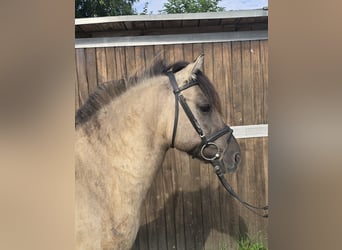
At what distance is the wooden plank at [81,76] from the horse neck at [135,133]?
2.8 inches

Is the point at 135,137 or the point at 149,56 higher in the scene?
the point at 149,56

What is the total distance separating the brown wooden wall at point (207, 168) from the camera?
0.88m

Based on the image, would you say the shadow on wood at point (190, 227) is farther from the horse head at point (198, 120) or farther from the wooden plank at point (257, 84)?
the wooden plank at point (257, 84)

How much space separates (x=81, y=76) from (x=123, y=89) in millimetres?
128

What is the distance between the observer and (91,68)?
34.7 inches

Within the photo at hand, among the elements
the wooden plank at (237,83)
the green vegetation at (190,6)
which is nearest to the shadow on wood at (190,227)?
the wooden plank at (237,83)

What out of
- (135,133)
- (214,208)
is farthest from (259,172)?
(135,133)

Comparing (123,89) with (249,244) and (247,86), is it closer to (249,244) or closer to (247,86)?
(247,86)

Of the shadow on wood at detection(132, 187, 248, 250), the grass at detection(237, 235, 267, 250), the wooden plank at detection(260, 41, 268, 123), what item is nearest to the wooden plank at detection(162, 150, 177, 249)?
the shadow on wood at detection(132, 187, 248, 250)

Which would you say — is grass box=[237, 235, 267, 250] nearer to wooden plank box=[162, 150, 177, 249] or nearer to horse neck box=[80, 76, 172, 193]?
wooden plank box=[162, 150, 177, 249]

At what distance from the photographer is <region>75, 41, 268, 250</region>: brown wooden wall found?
88 centimetres
